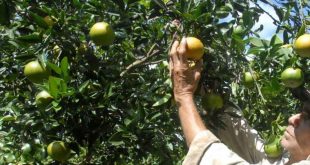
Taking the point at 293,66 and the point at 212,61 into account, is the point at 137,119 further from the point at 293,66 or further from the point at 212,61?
the point at 293,66

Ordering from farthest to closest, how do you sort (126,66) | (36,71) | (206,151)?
(126,66) < (36,71) < (206,151)

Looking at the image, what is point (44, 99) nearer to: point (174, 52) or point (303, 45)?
point (174, 52)

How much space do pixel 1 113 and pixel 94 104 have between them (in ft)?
2.58

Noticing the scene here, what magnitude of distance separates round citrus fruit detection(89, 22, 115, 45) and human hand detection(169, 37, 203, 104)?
0.30 m

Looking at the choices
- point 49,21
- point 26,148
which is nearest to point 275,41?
point 49,21

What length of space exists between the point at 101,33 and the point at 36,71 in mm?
309

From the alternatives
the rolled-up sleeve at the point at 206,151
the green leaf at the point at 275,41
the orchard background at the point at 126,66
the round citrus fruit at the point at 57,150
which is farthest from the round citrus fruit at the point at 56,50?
the green leaf at the point at 275,41

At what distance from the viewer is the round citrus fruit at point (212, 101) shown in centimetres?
231

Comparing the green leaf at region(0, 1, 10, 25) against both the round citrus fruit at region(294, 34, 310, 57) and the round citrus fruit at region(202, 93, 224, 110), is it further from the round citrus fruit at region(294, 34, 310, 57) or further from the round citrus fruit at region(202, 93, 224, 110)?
the round citrus fruit at region(294, 34, 310, 57)

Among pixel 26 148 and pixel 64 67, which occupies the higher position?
pixel 64 67

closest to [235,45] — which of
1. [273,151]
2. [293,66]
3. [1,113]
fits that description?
[293,66]

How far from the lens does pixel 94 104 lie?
2.44m

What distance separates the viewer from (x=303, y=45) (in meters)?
2.01

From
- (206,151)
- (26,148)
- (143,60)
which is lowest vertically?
(26,148)
